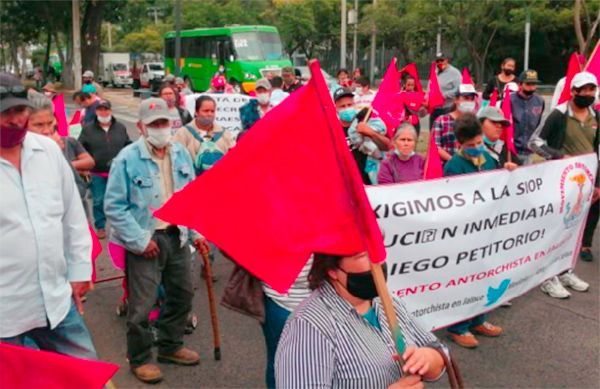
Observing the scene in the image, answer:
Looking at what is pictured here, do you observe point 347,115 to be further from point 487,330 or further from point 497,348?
point 497,348

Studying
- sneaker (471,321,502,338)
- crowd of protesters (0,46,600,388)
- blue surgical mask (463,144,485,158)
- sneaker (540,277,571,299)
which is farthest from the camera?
sneaker (540,277,571,299)

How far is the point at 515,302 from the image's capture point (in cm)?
611

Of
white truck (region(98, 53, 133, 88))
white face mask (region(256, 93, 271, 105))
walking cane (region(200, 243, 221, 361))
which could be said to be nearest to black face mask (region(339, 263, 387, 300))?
walking cane (region(200, 243, 221, 361))

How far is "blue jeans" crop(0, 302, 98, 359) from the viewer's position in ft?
10.7

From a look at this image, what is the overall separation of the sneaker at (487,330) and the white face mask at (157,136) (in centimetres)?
276

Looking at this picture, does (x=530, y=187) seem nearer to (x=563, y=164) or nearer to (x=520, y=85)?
(x=563, y=164)

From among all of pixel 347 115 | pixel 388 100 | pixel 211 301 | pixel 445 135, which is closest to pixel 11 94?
pixel 211 301

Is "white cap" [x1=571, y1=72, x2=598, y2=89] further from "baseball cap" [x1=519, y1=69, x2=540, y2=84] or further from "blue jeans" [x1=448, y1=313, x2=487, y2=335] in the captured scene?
"blue jeans" [x1=448, y1=313, x2=487, y2=335]

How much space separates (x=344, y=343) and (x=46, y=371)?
1.20m

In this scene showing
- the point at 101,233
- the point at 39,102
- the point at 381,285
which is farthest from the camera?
the point at 101,233

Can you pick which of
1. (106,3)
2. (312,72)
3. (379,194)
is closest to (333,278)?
(312,72)

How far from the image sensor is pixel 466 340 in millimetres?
5145

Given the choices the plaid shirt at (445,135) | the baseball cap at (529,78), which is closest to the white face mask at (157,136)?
the plaid shirt at (445,135)

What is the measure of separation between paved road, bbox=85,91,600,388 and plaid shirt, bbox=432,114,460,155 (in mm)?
1629
